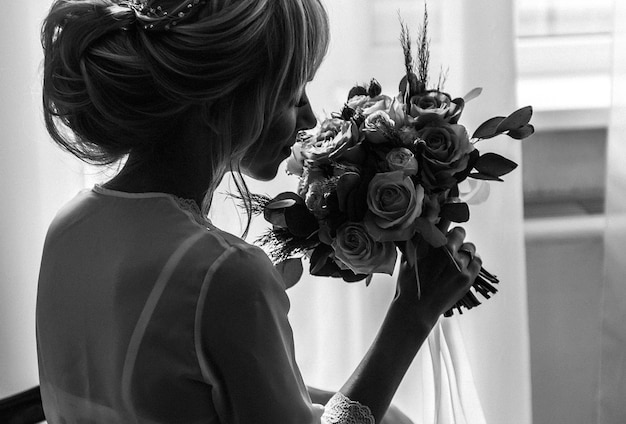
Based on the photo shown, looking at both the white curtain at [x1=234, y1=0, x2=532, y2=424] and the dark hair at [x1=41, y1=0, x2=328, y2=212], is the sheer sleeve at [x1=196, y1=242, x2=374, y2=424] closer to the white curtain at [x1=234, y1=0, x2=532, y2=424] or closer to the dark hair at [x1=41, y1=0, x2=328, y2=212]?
the dark hair at [x1=41, y1=0, x2=328, y2=212]

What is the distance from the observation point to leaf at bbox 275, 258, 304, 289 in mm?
1229

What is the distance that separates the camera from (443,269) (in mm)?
1074

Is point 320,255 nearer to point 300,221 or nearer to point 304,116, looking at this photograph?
point 300,221

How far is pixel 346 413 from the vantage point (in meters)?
0.95

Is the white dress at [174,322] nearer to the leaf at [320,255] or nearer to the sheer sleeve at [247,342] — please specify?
A: the sheer sleeve at [247,342]

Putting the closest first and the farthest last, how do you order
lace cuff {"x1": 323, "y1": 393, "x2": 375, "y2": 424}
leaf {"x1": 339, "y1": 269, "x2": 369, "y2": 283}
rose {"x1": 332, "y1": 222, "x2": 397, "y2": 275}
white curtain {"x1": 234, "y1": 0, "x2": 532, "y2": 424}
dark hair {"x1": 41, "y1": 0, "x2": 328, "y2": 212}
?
dark hair {"x1": 41, "y1": 0, "x2": 328, "y2": 212}, lace cuff {"x1": 323, "y1": 393, "x2": 375, "y2": 424}, rose {"x1": 332, "y1": 222, "x2": 397, "y2": 275}, leaf {"x1": 339, "y1": 269, "x2": 369, "y2": 283}, white curtain {"x1": 234, "y1": 0, "x2": 532, "y2": 424}

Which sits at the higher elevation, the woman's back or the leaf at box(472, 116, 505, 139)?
the leaf at box(472, 116, 505, 139)

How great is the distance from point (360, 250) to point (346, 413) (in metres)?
0.20

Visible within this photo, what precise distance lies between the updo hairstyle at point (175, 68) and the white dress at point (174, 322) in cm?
8

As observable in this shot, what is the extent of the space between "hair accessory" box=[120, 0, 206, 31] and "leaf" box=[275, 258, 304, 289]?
483 mm

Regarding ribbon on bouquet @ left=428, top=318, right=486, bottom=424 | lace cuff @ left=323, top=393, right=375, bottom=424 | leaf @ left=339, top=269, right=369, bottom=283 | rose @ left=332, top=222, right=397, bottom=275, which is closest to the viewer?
lace cuff @ left=323, top=393, right=375, bottom=424

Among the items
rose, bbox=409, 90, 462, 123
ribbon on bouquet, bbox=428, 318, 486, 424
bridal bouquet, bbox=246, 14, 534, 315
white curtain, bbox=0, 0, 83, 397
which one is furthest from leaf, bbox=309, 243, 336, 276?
white curtain, bbox=0, 0, 83, 397

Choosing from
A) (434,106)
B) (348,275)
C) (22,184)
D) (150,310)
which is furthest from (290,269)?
(22,184)

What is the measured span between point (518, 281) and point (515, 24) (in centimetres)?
50
